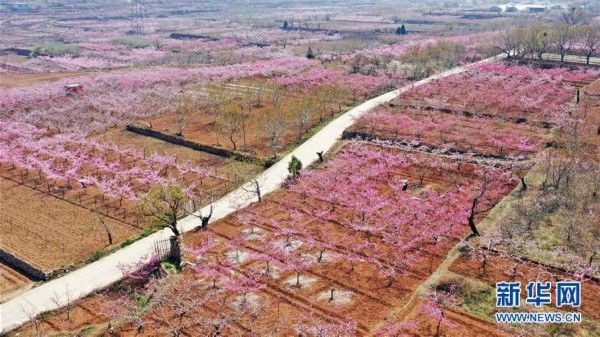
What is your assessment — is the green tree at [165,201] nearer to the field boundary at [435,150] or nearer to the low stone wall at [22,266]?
the low stone wall at [22,266]

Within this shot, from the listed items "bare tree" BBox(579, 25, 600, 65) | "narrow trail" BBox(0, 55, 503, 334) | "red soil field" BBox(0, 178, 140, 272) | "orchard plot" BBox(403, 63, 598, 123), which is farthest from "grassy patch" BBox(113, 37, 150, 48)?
"bare tree" BBox(579, 25, 600, 65)

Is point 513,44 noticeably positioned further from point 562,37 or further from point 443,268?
point 443,268

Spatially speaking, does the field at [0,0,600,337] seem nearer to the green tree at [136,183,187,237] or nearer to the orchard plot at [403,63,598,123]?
the green tree at [136,183,187,237]

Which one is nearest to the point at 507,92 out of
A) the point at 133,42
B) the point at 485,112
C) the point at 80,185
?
the point at 485,112

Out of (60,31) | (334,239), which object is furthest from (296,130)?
(60,31)

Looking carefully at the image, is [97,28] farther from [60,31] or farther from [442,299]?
[442,299]

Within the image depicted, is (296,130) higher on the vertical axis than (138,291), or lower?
higher
